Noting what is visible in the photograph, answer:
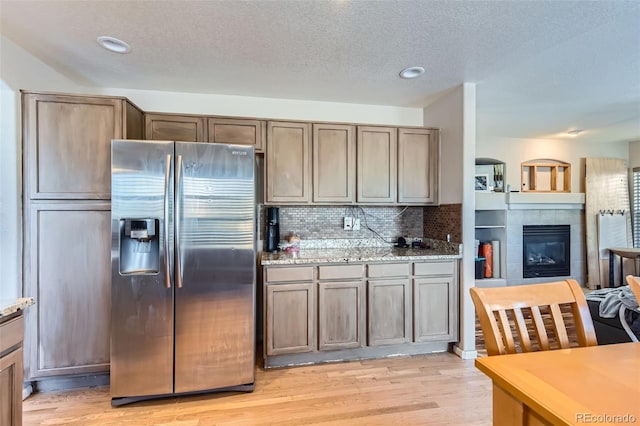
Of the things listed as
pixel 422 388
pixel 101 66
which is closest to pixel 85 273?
pixel 101 66

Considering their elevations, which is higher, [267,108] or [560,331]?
[267,108]

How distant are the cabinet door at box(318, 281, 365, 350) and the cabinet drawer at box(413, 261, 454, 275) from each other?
56 cm

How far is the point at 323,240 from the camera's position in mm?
3316

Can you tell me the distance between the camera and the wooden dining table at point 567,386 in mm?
740

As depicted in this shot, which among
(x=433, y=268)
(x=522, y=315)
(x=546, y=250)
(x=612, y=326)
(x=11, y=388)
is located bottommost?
(x=612, y=326)

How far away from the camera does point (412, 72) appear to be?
259 cm

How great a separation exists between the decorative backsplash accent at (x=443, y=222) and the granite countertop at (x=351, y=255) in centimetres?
15

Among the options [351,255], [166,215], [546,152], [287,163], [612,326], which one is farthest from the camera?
[546,152]

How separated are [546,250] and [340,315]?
4459 mm

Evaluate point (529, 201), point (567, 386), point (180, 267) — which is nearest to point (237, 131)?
point (180, 267)

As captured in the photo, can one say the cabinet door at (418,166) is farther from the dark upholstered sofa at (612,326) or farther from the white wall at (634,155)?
the white wall at (634,155)

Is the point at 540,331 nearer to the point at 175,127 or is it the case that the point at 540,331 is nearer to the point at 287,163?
the point at 287,163

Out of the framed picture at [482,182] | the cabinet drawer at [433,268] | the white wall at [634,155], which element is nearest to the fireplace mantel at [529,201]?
the framed picture at [482,182]

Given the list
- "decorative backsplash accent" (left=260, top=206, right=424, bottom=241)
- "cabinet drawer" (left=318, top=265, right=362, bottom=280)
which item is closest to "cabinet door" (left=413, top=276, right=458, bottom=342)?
"cabinet drawer" (left=318, top=265, right=362, bottom=280)
